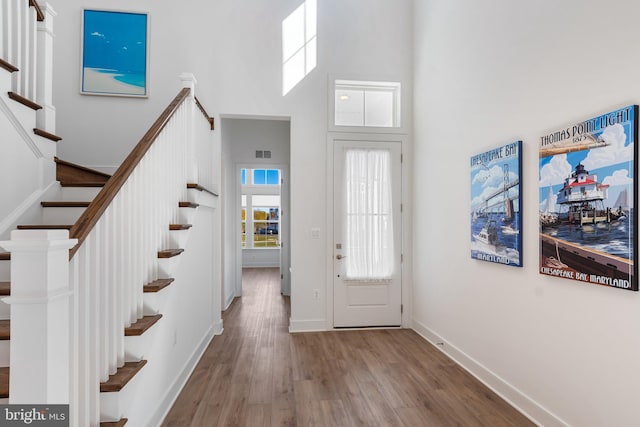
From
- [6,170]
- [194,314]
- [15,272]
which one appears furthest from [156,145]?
[194,314]

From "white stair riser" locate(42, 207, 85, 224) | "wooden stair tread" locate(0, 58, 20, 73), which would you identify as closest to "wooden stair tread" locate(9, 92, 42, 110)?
"wooden stair tread" locate(0, 58, 20, 73)

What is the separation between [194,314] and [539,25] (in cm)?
361

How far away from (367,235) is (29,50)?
3.60 meters

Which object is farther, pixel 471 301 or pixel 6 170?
pixel 471 301

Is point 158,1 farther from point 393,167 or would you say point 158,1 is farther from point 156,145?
point 393,167

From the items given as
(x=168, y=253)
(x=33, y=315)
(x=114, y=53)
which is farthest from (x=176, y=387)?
(x=114, y=53)

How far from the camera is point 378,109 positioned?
423 cm

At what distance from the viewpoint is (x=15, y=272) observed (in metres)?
1.09

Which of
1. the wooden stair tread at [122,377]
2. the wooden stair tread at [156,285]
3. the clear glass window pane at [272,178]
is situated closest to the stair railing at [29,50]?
the wooden stair tread at [156,285]

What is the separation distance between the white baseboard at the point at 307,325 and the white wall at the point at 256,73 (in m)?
0.02

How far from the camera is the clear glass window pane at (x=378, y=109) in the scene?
4207 millimetres

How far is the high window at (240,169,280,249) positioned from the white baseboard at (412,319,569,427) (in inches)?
252

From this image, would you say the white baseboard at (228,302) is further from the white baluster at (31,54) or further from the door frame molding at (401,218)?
the white baluster at (31,54)

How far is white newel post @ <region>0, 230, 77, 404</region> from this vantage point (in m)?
1.09
